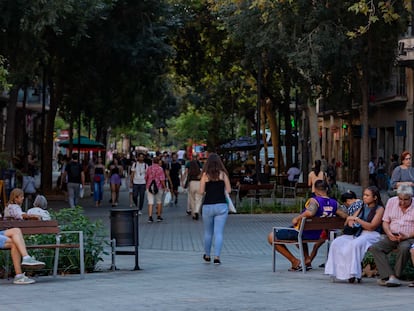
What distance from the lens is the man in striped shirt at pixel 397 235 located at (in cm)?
1317

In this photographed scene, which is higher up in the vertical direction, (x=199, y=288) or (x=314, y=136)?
(x=314, y=136)

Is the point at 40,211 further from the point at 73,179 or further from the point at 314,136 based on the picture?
the point at 314,136

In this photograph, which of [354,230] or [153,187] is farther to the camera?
[153,187]

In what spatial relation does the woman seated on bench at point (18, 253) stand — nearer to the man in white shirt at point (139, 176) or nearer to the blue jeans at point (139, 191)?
the man in white shirt at point (139, 176)

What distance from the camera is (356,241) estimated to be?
44.7 feet

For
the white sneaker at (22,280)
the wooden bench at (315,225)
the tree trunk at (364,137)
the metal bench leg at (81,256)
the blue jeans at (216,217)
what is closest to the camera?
the white sneaker at (22,280)

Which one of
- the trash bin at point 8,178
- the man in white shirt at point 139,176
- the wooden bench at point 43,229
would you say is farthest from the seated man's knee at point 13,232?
the trash bin at point 8,178

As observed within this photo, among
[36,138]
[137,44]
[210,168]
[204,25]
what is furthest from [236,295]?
[36,138]

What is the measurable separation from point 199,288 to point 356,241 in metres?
2.15

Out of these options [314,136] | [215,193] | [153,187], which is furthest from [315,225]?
[314,136]

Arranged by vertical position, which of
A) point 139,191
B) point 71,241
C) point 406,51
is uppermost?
point 406,51

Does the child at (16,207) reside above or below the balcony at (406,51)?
below

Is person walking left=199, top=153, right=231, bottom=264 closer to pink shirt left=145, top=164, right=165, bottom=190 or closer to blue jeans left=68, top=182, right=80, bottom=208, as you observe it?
pink shirt left=145, top=164, right=165, bottom=190

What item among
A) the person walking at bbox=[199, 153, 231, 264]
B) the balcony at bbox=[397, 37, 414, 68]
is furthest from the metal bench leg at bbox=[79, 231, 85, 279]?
the balcony at bbox=[397, 37, 414, 68]
